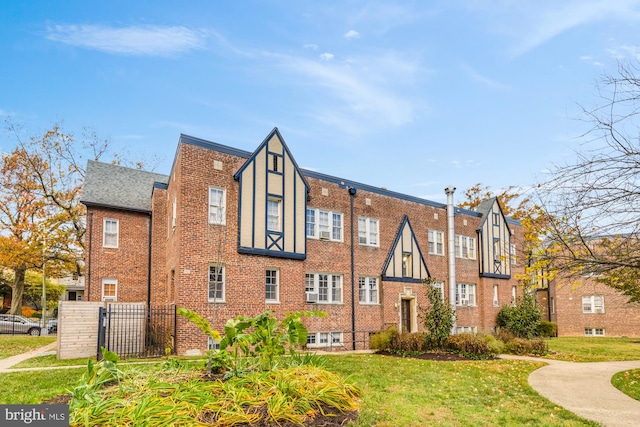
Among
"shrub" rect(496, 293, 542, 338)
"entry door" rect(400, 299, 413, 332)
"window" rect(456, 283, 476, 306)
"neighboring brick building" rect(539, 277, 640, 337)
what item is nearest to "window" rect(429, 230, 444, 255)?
"window" rect(456, 283, 476, 306)

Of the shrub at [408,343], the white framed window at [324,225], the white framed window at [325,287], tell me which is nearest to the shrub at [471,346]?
the shrub at [408,343]

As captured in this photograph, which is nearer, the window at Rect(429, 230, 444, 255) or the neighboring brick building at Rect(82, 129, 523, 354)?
the neighboring brick building at Rect(82, 129, 523, 354)

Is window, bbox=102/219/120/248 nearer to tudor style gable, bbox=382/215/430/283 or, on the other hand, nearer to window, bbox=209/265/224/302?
window, bbox=209/265/224/302

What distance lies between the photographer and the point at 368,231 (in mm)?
24031

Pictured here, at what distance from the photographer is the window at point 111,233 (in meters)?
22.1

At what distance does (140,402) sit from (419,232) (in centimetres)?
2190

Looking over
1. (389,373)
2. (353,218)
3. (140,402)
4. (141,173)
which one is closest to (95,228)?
(141,173)

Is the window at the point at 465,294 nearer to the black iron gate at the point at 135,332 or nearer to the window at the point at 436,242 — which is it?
the window at the point at 436,242

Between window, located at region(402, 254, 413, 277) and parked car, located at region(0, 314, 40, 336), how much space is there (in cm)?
2357

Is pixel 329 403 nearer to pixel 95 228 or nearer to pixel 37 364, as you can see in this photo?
pixel 37 364

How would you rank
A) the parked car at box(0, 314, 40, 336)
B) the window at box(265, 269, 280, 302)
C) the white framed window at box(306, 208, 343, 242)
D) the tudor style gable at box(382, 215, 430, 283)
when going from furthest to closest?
the parked car at box(0, 314, 40, 336), the tudor style gable at box(382, 215, 430, 283), the white framed window at box(306, 208, 343, 242), the window at box(265, 269, 280, 302)

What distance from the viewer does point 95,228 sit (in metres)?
21.8

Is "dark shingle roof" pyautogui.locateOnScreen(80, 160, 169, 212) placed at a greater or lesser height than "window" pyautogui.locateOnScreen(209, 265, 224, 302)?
greater

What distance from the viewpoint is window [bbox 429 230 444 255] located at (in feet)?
89.7
